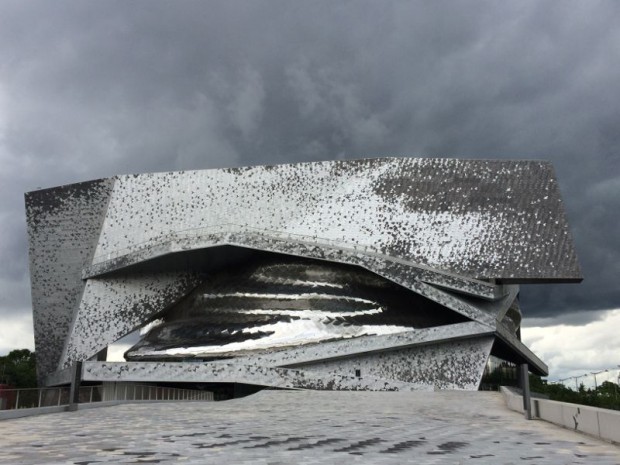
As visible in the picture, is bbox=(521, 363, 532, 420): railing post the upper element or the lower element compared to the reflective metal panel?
lower

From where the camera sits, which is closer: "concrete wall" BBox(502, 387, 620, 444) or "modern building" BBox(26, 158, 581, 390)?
"concrete wall" BBox(502, 387, 620, 444)

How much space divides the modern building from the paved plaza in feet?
36.0

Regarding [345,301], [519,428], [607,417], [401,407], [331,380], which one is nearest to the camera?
[607,417]

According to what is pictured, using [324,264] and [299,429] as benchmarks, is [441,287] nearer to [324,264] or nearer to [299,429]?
[324,264]

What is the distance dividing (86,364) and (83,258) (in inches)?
309

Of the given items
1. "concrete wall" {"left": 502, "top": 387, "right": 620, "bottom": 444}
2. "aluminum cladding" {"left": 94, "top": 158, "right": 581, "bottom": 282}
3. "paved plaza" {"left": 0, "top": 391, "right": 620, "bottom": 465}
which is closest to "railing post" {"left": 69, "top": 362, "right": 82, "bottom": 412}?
"paved plaza" {"left": 0, "top": 391, "right": 620, "bottom": 465}

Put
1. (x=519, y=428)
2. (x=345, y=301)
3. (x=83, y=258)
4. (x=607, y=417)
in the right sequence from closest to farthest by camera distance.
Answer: (x=607, y=417)
(x=519, y=428)
(x=345, y=301)
(x=83, y=258)

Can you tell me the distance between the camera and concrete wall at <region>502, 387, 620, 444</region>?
7.73 metres

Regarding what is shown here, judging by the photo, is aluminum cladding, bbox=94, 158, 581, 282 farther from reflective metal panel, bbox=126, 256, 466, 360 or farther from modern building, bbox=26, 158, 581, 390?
reflective metal panel, bbox=126, 256, 466, 360

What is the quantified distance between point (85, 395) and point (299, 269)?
1503 cm

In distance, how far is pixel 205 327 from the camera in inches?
1166

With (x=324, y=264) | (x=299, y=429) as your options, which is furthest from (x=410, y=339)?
(x=299, y=429)

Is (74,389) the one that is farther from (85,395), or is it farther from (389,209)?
(389,209)

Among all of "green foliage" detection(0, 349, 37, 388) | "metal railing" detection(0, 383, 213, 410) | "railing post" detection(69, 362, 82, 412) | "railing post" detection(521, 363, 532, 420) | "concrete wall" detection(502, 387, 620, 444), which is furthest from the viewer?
"green foliage" detection(0, 349, 37, 388)
